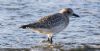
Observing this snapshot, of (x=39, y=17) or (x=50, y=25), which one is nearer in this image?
(x=50, y=25)

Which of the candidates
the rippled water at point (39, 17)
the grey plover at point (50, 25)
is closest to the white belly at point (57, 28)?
A: the grey plover at point (50, 25)

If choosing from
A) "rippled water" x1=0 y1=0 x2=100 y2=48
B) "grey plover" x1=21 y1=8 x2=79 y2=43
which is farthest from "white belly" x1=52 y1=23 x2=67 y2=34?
"rippled water" x1=0 y1=0 x2=100 y2=48

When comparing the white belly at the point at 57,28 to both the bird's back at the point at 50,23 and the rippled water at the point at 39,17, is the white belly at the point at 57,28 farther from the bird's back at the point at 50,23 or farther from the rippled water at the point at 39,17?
the rippled water at the point at 39,17

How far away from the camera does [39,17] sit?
1199cm

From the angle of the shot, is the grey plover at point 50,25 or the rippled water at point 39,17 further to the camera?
the rippled water at point 39,17

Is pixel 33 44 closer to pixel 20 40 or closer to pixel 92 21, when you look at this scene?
pixel 20 40

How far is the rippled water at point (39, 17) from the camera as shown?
10.0m

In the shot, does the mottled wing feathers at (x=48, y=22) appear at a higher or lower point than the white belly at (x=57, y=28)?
higher

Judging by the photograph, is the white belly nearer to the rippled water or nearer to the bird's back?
the bird's back

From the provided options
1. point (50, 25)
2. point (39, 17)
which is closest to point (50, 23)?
point (50, 25)

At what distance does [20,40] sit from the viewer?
10039mm

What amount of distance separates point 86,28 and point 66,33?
54 cm

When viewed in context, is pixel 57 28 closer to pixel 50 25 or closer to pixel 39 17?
pixel 50 25

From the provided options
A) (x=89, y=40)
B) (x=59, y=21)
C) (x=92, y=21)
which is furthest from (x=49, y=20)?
(x=92, y=21)
